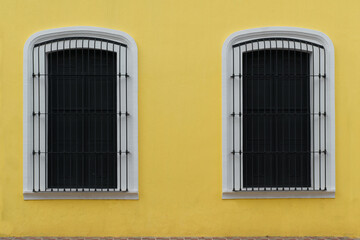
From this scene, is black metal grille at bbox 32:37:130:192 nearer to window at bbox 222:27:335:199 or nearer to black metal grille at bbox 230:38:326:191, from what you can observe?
window at bbox 222:27:335:199

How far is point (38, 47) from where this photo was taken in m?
7.46

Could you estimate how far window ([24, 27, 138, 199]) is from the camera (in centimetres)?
742

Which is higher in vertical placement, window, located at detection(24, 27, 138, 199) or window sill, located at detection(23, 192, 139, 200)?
window, located at detection(24, 27, 138, 199)

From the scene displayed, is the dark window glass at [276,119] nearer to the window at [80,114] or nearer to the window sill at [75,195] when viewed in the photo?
the window at [80,114]

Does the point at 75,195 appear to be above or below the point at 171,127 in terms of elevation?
below

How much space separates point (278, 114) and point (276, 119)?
0.08 meters

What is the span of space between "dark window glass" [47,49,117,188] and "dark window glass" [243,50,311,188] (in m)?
2.06

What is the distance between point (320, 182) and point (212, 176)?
164 cm

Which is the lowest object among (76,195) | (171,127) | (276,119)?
(76,195)

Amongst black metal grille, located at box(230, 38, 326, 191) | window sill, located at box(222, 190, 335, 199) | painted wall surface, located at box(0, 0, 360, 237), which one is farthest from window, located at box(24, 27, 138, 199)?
black metal grille, located at box(230, 38, 326, 191)

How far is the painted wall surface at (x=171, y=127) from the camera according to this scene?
24.4 ft

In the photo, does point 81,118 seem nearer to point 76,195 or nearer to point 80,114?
point 80,114

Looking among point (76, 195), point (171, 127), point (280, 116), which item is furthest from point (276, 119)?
point (76, 195)

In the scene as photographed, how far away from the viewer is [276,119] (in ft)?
24.8
